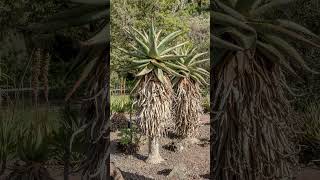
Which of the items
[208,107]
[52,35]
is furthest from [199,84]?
[52,35]

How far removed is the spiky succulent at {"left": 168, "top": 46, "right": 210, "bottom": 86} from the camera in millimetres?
1998

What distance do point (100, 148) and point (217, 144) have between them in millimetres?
552

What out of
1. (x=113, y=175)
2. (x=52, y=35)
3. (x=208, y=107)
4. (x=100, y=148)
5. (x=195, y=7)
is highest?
(x=195, y=7)

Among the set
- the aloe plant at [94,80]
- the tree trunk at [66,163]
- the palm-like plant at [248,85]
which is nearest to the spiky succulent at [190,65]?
the palm-like plant at [248,85]

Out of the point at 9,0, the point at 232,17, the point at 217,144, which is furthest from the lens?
the point at 9,0

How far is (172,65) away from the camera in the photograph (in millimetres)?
1998

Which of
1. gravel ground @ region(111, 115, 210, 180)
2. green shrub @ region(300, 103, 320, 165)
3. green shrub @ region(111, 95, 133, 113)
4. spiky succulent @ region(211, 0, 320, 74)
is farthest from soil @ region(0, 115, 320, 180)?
green shrub @ region(300, 103, 320, 165)

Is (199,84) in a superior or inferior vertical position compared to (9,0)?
inferior

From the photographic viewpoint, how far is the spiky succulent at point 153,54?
198 cm

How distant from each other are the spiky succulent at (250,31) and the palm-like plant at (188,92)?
0.17 meters

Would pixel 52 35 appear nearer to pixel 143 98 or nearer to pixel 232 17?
pixel 143 98

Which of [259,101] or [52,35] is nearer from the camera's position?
[259,101]

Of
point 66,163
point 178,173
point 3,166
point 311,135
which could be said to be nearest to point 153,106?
point 178,173

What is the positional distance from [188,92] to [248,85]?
1.02 feet
